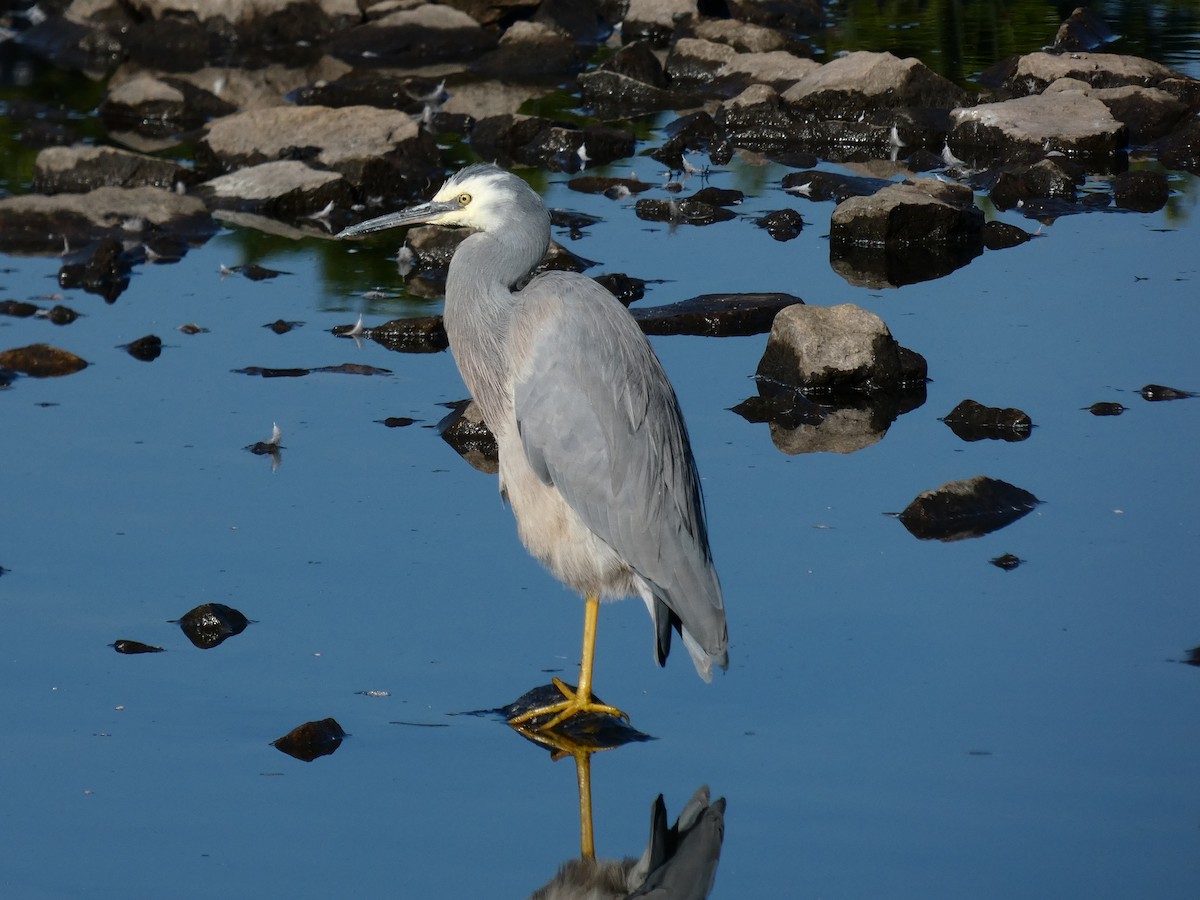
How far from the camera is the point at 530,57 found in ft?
50.2

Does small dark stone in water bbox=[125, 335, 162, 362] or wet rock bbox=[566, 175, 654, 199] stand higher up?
small dark stone in water bbox=[125, 335, 162, 362]

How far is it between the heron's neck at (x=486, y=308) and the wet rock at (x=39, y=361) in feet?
11.4

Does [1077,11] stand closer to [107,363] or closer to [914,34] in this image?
[914,34]

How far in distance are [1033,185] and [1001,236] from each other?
3.80 ft

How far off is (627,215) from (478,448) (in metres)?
3.99

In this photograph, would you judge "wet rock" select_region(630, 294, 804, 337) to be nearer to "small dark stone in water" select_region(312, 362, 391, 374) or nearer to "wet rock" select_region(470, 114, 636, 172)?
"small dark stone in water" select_region(312, 362, 391, 374)

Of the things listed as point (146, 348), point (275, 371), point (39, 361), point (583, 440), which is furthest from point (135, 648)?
point (146, 348)

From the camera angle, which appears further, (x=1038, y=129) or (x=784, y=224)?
(x=1038, y=129)

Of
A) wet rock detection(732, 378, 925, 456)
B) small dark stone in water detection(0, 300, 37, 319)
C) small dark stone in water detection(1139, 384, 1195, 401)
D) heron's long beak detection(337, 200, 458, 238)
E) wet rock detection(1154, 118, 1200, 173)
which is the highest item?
heron's long beak detection(337, 200, 458, 238)

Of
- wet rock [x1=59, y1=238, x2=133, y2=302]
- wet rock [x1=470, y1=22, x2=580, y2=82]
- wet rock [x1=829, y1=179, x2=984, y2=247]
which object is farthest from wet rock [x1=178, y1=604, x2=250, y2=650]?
wet rock [x1=470, y1=22, x2=580, y2=82]

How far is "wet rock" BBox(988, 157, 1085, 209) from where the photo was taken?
1022 cm

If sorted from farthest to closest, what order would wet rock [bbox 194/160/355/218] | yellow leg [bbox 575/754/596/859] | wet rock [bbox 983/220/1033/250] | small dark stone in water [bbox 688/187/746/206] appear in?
wet rock [bbox 194/160/355/218] < small dark stone in water [bbox 688/187/746/206] < wet rock [bbox 983/220/1033/250] < yellow leg [bbox 575/754/596/859]

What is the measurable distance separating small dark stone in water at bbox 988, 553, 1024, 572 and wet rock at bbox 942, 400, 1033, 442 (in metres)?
1.22

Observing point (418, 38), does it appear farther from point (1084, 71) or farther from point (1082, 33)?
point (1084, 71)
